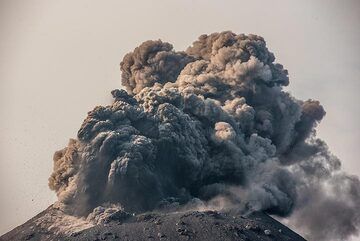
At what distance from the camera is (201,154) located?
319 ft

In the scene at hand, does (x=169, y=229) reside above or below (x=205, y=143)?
below

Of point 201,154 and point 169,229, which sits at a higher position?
point 201,154

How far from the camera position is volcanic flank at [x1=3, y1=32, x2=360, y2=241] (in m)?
87.6

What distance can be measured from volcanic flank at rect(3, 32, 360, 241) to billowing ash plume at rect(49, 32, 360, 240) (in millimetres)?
159

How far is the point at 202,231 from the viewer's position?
8006cm

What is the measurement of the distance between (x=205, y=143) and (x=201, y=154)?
2942 mm

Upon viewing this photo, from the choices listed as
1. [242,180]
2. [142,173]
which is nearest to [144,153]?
[142,173]

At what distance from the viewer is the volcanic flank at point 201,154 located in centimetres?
8756

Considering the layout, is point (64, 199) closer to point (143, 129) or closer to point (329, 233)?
point (143, 129)

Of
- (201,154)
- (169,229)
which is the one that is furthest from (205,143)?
(169,229)

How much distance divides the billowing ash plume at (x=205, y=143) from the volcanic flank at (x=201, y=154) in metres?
0.16

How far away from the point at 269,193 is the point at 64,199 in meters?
29.6

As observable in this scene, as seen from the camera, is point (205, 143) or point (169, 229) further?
point (205, 143)

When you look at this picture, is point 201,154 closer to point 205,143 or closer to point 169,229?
point 205,143
